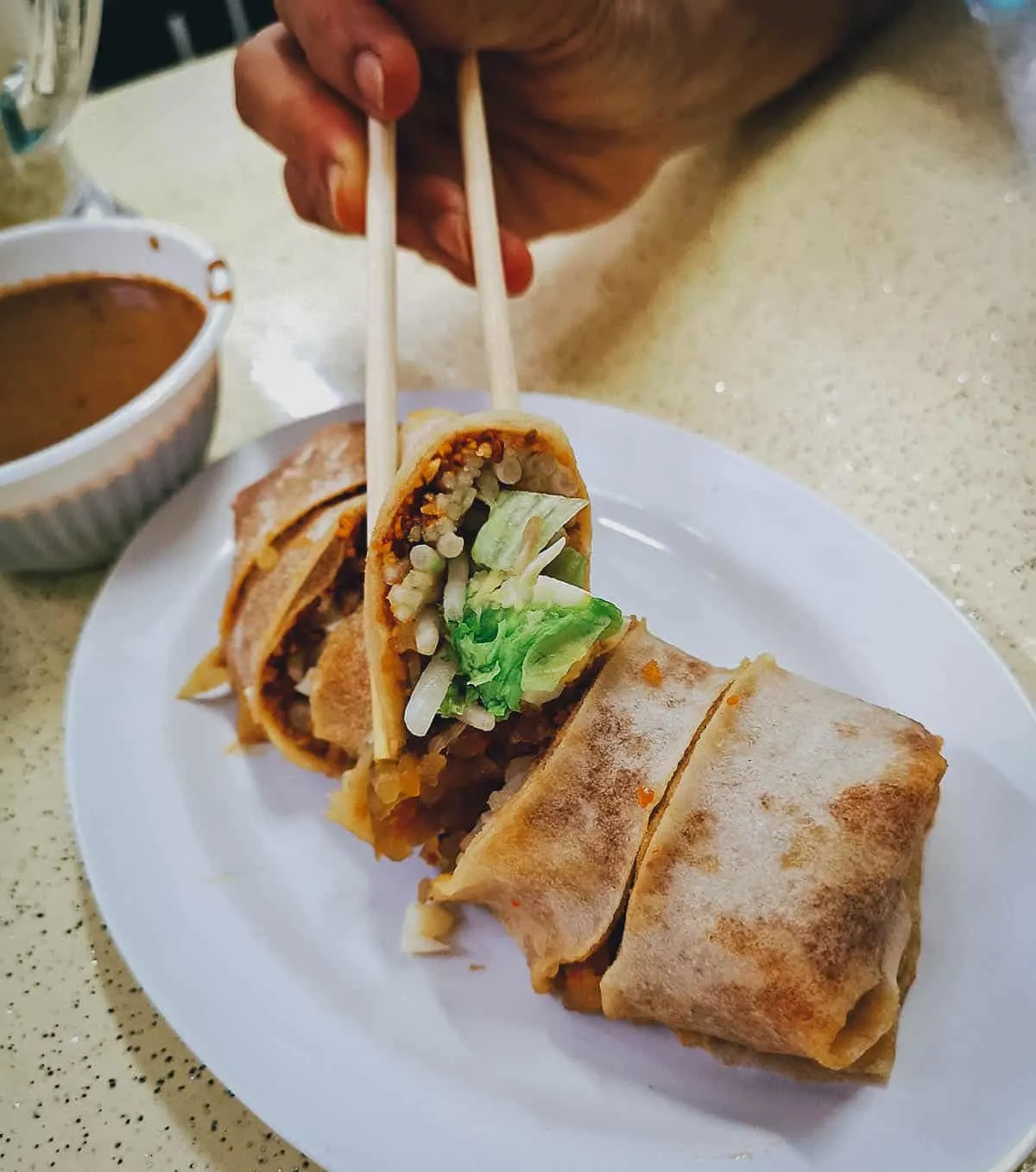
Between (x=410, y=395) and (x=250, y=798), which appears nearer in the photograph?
(x=250, y=798)

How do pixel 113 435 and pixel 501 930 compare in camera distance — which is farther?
pixel 113 435

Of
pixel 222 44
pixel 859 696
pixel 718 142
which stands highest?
pixel 718 142

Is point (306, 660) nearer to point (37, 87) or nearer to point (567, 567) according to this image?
point (567, 567)

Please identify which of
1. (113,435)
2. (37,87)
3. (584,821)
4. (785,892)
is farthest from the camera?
(37,87)

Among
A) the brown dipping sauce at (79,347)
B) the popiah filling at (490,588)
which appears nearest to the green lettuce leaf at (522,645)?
the popiah filling at (490,588)

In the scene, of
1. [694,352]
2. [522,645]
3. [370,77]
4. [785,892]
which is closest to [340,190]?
[370,77]

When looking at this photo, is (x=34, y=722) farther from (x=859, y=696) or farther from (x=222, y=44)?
(x=222, y=44)

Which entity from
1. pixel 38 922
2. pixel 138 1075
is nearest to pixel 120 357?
pixel 38 922
